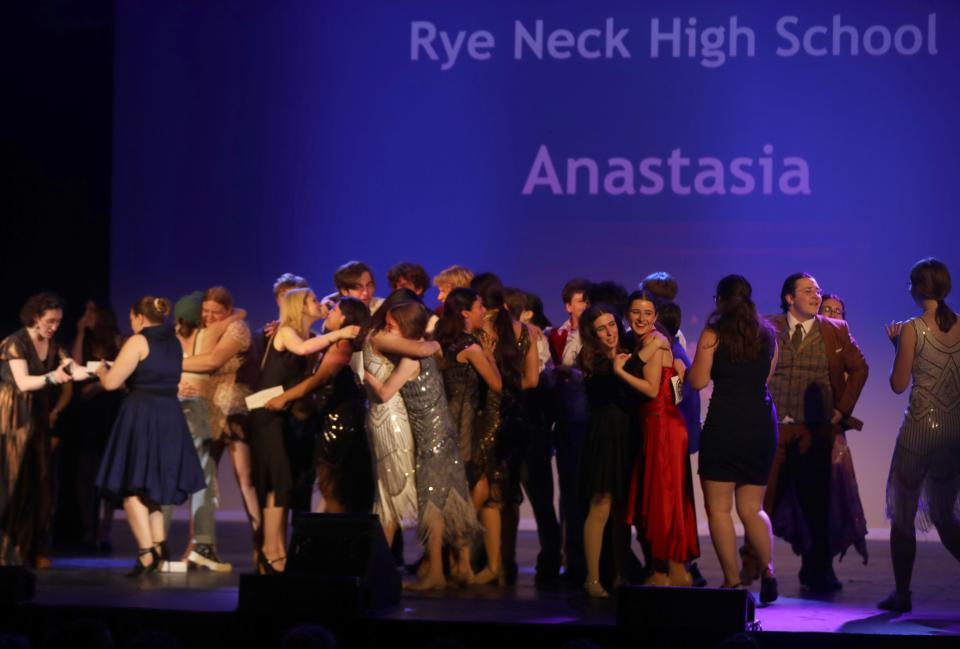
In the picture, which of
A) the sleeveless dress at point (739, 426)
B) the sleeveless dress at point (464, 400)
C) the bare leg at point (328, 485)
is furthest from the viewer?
the bare leg at point (328, 485)

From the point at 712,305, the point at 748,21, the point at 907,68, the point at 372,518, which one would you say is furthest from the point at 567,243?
the point at 372,518

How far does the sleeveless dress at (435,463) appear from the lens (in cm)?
638

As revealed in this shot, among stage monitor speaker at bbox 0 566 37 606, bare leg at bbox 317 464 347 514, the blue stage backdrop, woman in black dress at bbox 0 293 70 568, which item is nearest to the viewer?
stage monitor speaker at bbox 0 566 37 606

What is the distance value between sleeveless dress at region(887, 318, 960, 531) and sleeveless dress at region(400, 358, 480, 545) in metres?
1.89

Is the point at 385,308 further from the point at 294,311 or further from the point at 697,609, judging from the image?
the point at 697,609

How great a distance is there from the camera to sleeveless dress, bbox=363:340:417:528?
641 cm

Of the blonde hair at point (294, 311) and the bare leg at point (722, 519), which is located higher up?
the blonde hair at point (294, 311)

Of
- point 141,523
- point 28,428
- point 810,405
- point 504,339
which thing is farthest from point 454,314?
point 28,428

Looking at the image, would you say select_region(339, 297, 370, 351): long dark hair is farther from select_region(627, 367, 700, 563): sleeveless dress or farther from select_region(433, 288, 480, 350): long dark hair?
select_region(627, 367, 700, 563): sleeveless dress

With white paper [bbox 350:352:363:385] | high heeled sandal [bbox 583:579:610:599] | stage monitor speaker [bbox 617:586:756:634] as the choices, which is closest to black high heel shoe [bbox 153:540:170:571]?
white paper [bbox 350:352:363:385]

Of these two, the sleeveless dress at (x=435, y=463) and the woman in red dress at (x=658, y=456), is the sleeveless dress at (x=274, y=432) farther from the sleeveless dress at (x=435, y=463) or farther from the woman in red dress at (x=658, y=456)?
the woman in red dress at (x=658, y=456)

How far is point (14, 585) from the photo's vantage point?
560 centimetres

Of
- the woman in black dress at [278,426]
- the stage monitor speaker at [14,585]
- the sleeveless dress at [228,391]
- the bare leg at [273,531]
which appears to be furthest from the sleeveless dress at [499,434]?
the stage monitor speaker at [14,585]

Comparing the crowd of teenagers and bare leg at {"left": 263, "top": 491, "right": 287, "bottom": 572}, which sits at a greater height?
the crowd of teenagers
